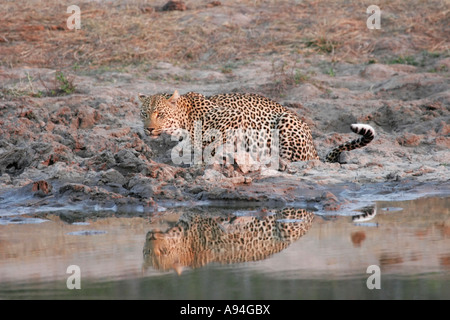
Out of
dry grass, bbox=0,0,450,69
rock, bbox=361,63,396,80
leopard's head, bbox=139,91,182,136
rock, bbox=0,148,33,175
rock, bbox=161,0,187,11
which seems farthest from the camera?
rock, bbox=161,0,187,11

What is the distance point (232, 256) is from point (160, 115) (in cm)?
420

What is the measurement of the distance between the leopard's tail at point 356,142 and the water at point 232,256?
1549 millimetres

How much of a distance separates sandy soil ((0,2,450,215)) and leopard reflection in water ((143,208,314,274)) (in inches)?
28.1

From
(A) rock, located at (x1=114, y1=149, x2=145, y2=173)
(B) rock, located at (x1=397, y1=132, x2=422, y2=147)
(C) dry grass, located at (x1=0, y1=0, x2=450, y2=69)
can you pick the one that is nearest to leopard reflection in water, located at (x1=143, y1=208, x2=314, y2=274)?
(A) rock, located at (x1=114, y1=149, x2=145, y2=173)

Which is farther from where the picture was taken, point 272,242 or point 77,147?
point 77,147

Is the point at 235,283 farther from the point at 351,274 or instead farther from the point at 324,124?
the point at 324,124

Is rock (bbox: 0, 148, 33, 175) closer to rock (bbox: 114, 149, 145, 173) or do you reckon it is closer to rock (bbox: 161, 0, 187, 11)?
rock (bbox: 114, 149, 145, 173)

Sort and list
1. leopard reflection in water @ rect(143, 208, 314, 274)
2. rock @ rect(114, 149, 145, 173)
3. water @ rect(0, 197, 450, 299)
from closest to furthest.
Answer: water @ rect(0, 197, 450, 299), leopard reflection in water @ rect(143, 208, 314, 274), rock @ rect(114, 149, 145, 173)

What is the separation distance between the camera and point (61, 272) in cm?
648

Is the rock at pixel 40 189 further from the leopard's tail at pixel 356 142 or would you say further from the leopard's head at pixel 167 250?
the leopard's tail at pixel 356 142

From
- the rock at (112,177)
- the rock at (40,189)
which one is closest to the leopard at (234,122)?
the rock at (112,177)

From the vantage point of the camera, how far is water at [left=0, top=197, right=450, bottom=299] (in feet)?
19.6
